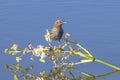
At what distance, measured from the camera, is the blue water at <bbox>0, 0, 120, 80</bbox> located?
4.93 meters

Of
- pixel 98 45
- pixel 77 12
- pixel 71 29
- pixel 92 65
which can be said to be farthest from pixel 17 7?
pixel 92 65

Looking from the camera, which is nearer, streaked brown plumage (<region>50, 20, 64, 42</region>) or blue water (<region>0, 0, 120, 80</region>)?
streaked brown plumage (<region>50, 20, 64, 42</region>)

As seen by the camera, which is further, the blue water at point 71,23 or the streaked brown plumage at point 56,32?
the blue water at point 71,23

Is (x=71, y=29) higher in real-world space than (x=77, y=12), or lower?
lower

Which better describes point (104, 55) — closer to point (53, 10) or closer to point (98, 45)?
point (98, 45)

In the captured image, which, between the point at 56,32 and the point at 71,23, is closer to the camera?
the point at 56,32

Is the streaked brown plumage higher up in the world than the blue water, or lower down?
lower down

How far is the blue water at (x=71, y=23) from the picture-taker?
4934 millimetres

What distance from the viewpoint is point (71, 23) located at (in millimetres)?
5953

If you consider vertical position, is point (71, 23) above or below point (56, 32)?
above

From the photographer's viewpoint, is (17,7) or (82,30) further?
(17,7)

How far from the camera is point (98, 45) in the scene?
206 inches

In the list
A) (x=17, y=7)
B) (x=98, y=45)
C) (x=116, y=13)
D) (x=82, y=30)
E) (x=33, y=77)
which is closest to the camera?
(x=33, y=77)

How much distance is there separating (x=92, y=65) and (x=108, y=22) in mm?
1304
